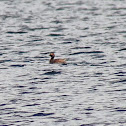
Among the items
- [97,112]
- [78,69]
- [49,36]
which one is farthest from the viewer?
[49,36]

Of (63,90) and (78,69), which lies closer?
(63,90)

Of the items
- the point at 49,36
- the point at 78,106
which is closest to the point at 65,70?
the point at 78,106

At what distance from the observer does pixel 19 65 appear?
35.8 metres

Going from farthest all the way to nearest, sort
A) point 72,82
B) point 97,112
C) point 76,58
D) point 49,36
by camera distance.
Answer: point 49,36 < point 76,58 < point 72,82 < point 97,112

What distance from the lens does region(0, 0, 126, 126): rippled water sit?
84.8 feet

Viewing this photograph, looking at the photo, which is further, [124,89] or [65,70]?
[65,70]

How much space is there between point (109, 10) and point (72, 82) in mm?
36511

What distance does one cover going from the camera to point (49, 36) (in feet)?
156

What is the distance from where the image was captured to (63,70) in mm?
34625

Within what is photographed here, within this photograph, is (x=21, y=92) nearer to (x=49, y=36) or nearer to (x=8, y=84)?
(x=8, y=84)

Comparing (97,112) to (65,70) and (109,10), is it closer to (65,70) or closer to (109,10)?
(65,70)

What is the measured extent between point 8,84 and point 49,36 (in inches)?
666

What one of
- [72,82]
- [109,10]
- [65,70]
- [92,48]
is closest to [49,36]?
[92,48]

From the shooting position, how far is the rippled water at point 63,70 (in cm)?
2586
